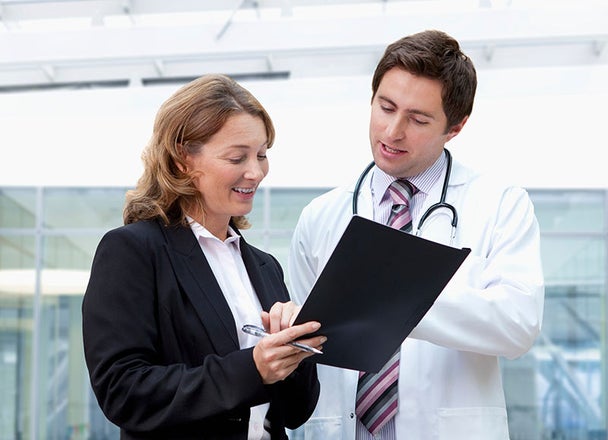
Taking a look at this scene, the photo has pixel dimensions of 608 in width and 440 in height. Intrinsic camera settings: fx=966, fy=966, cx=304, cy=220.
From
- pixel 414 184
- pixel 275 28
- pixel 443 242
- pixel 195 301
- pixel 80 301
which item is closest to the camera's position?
pixel 195 301

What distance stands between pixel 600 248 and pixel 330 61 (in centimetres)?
316

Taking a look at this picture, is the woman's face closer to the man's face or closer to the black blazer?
the black blazer

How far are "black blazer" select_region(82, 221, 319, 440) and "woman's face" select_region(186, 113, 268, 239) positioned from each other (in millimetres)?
106

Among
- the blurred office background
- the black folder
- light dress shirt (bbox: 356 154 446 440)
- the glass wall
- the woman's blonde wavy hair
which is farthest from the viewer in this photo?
the glass wall

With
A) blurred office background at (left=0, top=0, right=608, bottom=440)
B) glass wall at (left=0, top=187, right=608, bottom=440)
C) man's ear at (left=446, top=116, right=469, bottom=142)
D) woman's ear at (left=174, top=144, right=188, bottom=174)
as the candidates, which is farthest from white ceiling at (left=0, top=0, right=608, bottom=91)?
woman's ear at (left=174, top=144, right=188, bottom=174)

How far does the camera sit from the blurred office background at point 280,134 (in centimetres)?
606

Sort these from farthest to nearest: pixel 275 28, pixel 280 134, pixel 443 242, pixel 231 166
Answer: pixel 280 134, pixel 275 28, pixel 443 242, pixel 231 166

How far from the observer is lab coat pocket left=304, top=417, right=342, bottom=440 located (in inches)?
85.0

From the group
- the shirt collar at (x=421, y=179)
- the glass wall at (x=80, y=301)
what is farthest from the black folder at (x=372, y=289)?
the glass wall at (x=80, y=301)

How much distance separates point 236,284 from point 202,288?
0.45 feet

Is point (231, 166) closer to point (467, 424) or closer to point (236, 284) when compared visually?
point (236, 284)

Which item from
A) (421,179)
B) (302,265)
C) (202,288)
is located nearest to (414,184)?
(421,179)

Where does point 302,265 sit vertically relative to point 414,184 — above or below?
below

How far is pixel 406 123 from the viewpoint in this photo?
2211 mm
